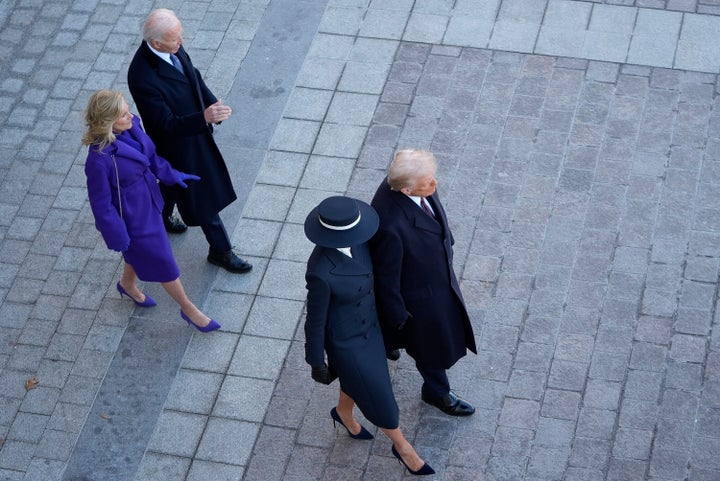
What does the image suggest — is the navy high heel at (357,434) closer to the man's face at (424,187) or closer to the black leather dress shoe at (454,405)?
the black leather dress shoe at (454,405)

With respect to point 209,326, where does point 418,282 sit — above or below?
above

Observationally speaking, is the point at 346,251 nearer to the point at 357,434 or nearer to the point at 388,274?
the point at 388,274

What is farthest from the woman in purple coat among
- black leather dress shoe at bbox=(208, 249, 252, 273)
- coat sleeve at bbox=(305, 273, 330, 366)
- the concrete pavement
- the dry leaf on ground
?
coat sleeve at bbox=(305, 273, 330, 366)

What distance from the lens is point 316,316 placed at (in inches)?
208

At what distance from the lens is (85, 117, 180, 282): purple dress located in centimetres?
613

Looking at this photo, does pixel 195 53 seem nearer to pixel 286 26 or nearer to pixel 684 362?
pixel 286 26

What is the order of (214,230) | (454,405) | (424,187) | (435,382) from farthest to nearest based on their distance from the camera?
(214,230) → (454,405) → (435,382) → (424,187)

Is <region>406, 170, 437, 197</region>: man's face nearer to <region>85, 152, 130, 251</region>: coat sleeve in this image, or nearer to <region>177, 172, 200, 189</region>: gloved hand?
<region>177, 172, 200, 189</region>: gloved hand

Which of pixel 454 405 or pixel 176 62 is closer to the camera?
pixel 454 405

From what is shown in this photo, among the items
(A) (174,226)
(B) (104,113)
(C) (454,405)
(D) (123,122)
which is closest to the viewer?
(B) (104,113)

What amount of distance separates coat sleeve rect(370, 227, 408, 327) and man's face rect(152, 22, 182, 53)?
1.95m

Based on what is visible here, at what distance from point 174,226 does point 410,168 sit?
114 inches

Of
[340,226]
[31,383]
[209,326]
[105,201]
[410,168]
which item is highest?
[410,168]

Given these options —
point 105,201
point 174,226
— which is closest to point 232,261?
point 174,226
